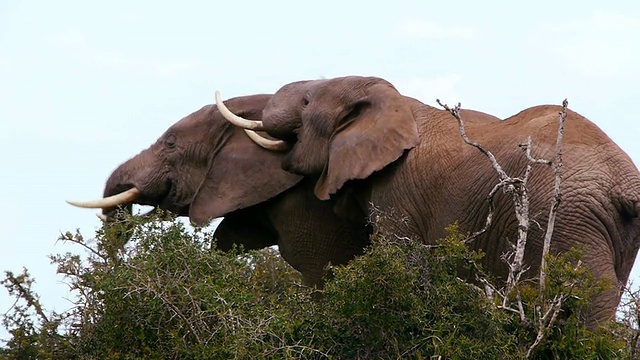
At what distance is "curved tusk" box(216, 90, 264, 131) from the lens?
35.2 ft

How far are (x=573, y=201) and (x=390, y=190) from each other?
1.90 m

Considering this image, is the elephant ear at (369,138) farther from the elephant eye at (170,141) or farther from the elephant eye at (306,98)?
the elephant eye at (170,141)

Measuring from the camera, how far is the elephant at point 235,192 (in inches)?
419

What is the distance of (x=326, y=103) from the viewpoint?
10.1m

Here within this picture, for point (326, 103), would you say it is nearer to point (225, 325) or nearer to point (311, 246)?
point (311, 246)

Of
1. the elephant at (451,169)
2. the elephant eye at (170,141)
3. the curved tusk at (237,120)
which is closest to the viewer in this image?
the elephant at (451,169)

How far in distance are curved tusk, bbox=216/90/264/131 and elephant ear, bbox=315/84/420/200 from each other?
0.84 metres

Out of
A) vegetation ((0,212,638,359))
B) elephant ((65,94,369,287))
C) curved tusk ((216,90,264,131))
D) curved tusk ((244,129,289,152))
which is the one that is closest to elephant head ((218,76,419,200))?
curved tusk ((244,129,289,152))

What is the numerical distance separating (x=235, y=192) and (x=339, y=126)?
119cm

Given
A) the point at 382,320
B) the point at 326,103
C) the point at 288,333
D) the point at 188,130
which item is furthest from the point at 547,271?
the point at 188,130

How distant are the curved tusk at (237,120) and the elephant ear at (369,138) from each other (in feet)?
2.76

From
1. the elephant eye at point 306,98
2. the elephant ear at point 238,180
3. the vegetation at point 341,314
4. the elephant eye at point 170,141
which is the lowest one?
the vegetation at point 341,314

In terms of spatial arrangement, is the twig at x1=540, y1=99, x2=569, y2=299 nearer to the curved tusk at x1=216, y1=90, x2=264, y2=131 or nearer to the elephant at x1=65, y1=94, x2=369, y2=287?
the elephant at x1=65, y1=94, x2=369, y2=287

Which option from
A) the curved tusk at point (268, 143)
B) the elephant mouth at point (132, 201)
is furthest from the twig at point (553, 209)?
the elephant mouth at point (132, 201)
